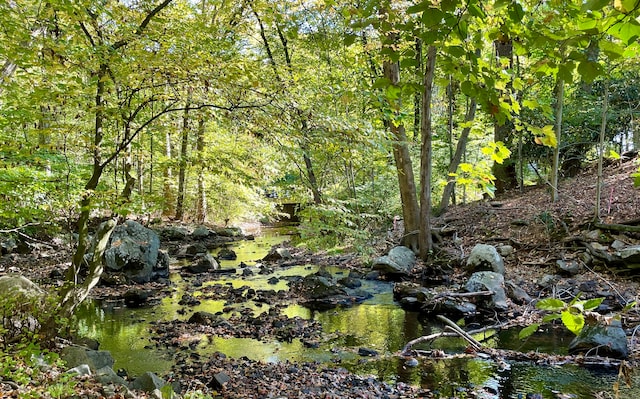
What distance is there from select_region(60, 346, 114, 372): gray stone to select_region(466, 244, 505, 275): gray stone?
7.02 m

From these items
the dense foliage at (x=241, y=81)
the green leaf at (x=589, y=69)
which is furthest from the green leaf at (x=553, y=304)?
the green leaf at (x=589, y=69)

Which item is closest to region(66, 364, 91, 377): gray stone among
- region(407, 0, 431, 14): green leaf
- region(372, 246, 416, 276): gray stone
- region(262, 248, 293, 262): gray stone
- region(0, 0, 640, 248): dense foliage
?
region(0, 0, 640, 248): dense foliage

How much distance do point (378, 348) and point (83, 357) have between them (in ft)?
12.0

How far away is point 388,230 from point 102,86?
34.3 ft

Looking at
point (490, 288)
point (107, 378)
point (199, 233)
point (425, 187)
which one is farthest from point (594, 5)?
point (199, 233)

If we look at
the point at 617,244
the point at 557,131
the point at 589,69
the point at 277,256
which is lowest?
the point at 277,256

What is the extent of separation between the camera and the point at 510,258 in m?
9.62

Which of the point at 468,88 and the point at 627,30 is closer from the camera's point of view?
the point at 627,30

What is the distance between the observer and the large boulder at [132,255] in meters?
10.5

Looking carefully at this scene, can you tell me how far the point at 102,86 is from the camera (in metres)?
5.19

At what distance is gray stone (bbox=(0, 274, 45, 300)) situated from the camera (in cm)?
470

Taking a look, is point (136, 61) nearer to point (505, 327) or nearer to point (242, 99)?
point (242, 99)

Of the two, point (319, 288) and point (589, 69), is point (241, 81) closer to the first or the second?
point (589, 69)

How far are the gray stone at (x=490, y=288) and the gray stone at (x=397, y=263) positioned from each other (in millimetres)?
2559
